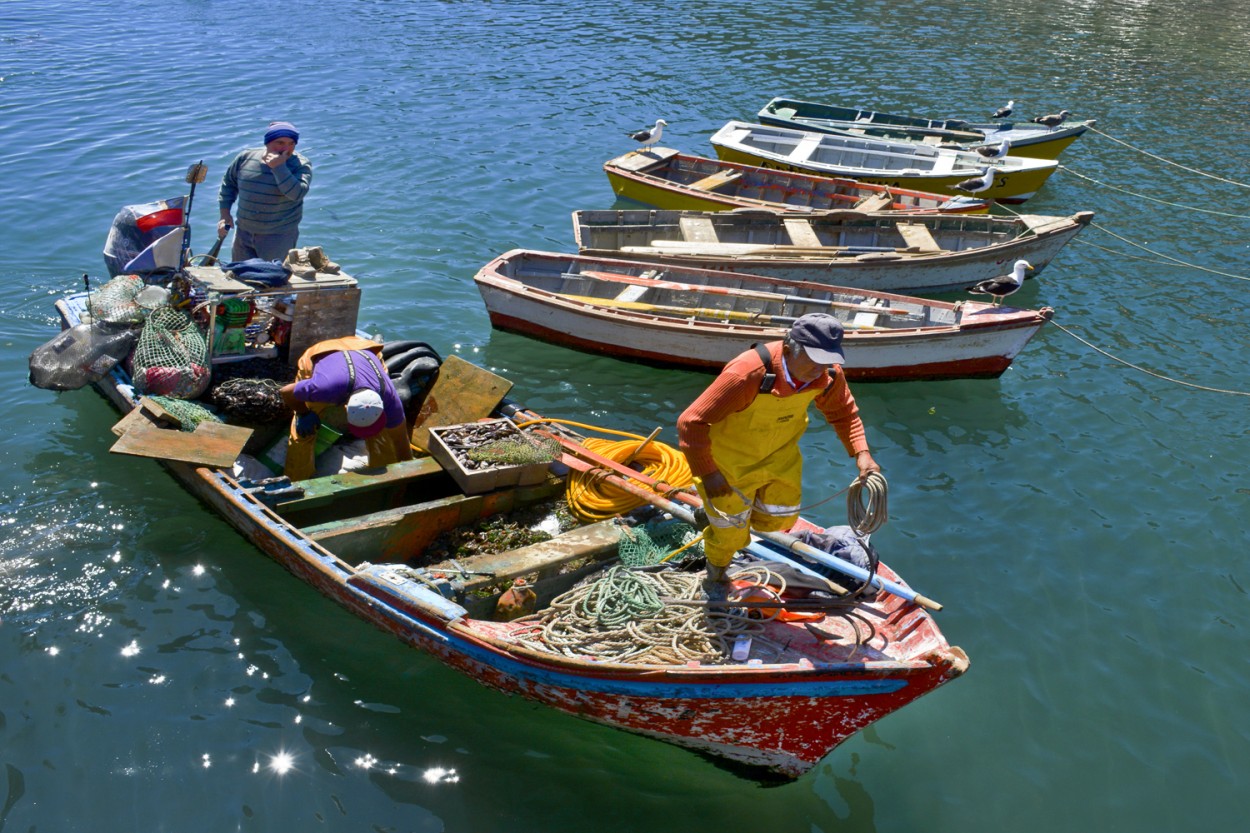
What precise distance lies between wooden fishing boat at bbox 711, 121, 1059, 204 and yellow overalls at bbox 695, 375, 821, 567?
38.3ft

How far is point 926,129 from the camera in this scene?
1883cm

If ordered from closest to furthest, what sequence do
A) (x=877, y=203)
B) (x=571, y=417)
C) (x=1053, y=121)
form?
1. (x=571, y=417)
2. (x=877, y=203)
3. (x=1053, y=121)

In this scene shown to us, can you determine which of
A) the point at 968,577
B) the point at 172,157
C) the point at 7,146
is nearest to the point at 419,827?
the point at 968,577

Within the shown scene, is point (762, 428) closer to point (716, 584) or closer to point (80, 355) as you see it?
point (716, 584)

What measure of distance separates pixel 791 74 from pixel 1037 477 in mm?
17256

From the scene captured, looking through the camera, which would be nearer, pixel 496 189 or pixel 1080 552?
pixel 1080 552

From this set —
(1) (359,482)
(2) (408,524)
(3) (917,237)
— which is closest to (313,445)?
A: (1) (359,482)

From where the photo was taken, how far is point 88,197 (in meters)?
15.5

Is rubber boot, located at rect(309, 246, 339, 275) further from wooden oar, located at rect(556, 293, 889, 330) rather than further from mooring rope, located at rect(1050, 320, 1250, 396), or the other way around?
mooring rope, located at rect(1050, 320, 1250, 396)

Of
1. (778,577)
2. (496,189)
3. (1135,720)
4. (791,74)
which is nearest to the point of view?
(778,577)

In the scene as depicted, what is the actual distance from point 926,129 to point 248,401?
14.9m

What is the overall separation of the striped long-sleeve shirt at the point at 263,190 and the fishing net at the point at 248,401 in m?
2.00

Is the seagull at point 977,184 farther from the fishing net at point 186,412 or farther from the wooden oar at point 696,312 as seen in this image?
the fishing net at point 186,412

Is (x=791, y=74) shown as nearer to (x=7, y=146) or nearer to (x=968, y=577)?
(x=7, y=146)
